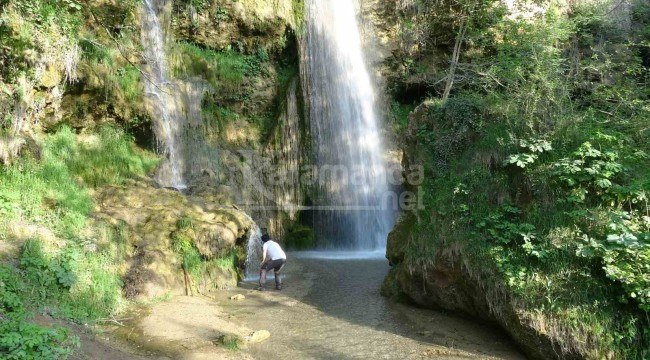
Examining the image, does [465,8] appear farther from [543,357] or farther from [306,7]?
[543,357]

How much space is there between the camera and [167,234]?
7.97 metres

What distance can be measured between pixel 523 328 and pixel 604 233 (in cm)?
159

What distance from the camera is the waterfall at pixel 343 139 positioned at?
14.0 metres

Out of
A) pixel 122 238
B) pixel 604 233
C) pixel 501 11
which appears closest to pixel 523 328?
pixel 604 233

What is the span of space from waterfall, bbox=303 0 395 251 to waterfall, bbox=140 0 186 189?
461cm

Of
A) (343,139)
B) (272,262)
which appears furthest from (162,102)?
(272,262)

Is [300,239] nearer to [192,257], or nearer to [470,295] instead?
[192,257]

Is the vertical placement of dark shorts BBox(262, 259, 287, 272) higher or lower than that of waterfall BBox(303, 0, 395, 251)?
lower

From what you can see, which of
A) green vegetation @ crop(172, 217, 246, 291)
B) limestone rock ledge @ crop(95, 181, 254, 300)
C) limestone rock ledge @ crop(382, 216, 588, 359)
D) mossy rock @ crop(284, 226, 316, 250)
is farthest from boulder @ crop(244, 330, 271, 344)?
mossy rock @ crop(284, 226, 316, 250)

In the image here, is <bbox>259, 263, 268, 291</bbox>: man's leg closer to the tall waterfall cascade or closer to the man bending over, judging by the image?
the man bending over

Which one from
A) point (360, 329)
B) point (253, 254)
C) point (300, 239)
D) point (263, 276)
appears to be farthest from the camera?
point (300, 239)

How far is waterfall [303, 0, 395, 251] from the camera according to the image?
1397cm

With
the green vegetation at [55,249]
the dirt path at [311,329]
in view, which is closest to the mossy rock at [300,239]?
the dirt path at [311,329]

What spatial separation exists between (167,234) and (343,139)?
823 centimetres
